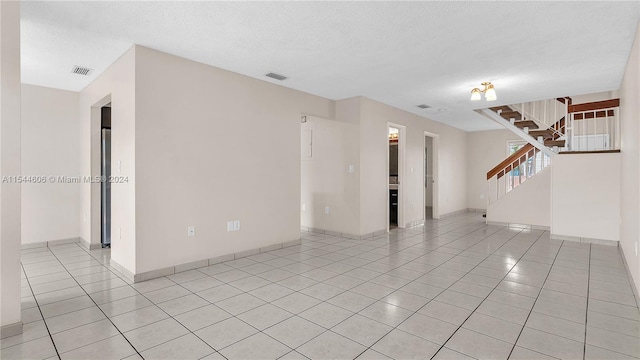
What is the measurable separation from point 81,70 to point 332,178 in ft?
13.5

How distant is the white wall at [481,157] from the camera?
930 cm

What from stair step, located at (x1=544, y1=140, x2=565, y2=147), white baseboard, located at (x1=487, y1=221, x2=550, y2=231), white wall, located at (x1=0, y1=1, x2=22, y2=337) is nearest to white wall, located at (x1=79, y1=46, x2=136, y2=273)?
white wall, located at (x1=0, y1=1, x2=22, y2=337)

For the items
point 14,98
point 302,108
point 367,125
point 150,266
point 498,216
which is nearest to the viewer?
point 14,98

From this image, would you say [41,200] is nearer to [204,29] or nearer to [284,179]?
[284,179]

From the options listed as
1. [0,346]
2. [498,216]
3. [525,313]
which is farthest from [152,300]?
[498,216]

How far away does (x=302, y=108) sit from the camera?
534 centimetres

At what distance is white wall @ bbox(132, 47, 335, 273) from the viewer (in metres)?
3.54

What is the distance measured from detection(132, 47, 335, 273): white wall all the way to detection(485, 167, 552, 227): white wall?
489cm

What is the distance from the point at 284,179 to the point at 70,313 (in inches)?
119

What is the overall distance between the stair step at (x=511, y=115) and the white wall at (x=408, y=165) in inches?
63.5

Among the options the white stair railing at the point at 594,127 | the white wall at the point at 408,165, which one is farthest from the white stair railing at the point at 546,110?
the white wall at the point at 408,165

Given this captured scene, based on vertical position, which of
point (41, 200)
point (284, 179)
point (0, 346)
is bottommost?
point (0, 346)

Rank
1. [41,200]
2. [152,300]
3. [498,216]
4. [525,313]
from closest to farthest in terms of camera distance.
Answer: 1. [525,313]
2. [152,300]
3. [41,200]
4. [498,216]

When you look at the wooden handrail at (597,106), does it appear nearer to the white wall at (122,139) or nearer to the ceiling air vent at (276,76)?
the ceiling air vent at (276,76)
